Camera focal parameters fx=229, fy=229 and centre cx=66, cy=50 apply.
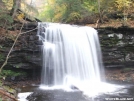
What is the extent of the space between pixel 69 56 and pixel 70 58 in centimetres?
15

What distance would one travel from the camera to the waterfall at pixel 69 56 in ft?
47.8

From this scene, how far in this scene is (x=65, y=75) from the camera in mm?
14688

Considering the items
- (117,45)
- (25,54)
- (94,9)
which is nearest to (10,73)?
(25,54)

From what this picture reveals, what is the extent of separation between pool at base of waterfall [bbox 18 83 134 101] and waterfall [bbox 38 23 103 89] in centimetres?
169

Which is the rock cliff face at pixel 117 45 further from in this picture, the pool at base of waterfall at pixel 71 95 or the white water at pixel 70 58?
the pool at base of waterfall at pixel 71 95

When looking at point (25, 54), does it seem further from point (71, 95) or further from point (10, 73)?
point (71, 95)

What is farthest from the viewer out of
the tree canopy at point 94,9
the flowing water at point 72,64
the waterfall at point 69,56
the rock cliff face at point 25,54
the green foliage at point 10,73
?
the tree canopy at point 94,9

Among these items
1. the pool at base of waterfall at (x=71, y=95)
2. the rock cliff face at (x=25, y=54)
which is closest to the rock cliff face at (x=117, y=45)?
the pool at base of waterfall at (x=71, y=95)

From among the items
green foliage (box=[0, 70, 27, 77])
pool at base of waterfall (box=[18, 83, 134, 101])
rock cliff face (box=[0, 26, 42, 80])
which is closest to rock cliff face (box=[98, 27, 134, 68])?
pool at base of waterfall (box=[18, 83, 134, 101])

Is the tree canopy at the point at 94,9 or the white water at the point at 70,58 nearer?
the white water at the point at 70,58

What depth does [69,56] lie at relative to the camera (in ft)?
50.0

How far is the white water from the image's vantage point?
1437cm

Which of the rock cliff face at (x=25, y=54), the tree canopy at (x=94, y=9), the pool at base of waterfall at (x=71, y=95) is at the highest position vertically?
the tree canopy at (x=94, y=9)

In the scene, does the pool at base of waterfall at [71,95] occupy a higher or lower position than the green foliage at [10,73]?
lower
